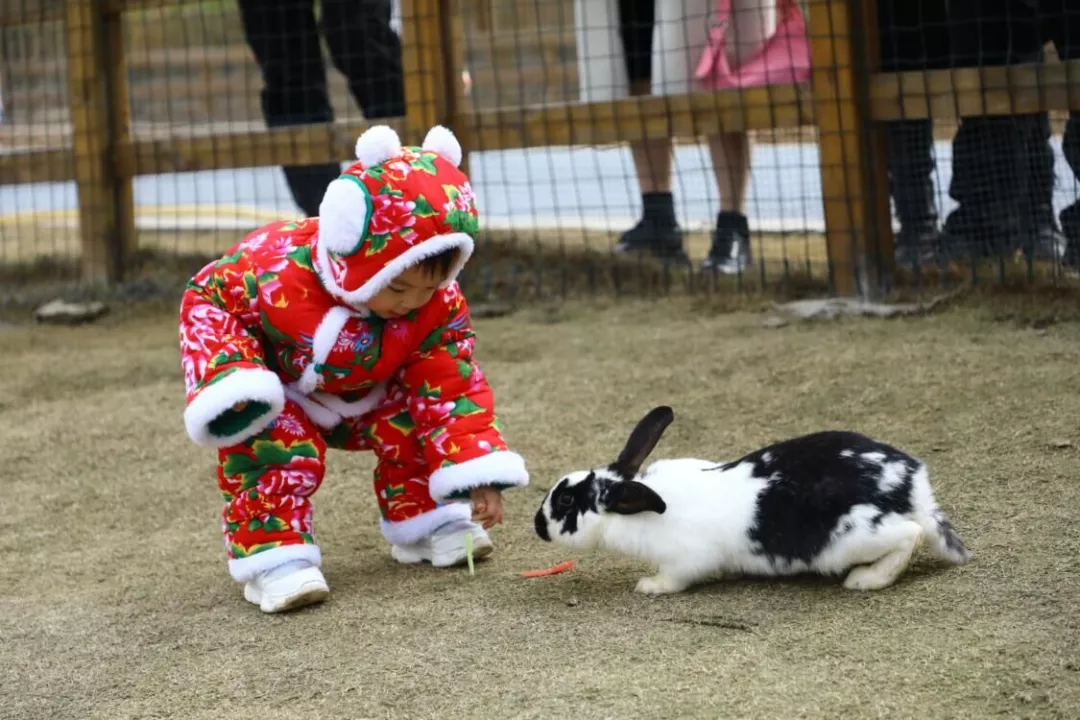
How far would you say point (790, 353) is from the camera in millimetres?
4121

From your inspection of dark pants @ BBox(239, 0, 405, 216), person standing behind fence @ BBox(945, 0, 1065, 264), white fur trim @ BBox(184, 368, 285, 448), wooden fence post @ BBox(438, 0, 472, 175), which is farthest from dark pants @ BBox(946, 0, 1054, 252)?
white fur trim @ BBox(184, 368, 285, 448)

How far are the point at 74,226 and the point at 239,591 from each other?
21.5 ft

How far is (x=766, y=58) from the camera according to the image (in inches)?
197

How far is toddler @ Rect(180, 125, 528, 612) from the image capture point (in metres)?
2.62

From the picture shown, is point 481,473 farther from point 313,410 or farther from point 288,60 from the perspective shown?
point 288,60

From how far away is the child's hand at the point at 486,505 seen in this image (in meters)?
2.80

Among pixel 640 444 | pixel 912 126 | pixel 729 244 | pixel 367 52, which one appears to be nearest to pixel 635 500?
pixel 640 444

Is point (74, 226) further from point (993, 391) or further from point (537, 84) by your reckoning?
point (993, 391)

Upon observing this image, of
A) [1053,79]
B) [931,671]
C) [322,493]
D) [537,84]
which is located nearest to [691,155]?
[1053,79]

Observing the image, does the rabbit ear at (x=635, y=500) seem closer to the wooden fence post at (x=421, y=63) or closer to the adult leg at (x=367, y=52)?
the wooden fence post at (x=421, y=63)

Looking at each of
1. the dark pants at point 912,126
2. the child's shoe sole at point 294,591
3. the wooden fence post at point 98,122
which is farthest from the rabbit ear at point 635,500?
the wooden fence post at point 98,122

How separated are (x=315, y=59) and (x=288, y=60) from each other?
11 cm

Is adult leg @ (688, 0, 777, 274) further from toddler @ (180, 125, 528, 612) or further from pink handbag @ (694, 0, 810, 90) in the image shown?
toddler @ (180, 125, 528, 612)

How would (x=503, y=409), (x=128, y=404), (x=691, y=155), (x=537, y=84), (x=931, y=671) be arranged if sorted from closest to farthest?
(x=931, y=671) < (x=503, y=409) < (x=128, y=404) < (x=691, y=155) < (x=537, y=84)
